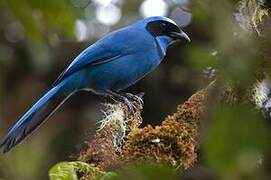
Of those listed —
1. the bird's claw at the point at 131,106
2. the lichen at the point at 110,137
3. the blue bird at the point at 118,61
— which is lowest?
the blue bird at the point at 118,61

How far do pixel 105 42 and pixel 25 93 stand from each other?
41.0 inches

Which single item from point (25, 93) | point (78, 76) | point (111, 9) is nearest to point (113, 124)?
point (78, 76)

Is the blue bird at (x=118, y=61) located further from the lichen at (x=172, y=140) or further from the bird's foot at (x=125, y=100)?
the lichen at (x=172, y=140)

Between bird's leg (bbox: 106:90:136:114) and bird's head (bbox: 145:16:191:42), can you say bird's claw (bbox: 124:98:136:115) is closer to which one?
bird's leg (bbox: 106:90:136:114)

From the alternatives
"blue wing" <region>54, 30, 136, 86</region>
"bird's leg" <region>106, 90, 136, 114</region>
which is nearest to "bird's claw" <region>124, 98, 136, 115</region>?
"bird's leg" <region>106, 90, 136, 114</region>

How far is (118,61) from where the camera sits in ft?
13.6

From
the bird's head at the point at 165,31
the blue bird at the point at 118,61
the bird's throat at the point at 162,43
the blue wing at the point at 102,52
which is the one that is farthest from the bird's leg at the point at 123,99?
the bird's head at the point at 165,31

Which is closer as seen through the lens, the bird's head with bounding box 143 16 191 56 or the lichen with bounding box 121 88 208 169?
the lichen with bounding box 121 88 208 169

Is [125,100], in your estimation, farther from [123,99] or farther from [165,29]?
[165,29]

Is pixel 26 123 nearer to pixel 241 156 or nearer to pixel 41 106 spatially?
pixel 41 106

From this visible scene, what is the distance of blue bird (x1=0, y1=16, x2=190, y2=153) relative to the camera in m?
3.96

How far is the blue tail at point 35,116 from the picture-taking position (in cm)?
307

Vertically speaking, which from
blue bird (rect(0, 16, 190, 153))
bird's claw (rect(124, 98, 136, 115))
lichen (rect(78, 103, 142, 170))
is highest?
lichen (rect(78, 103, 142, 170))

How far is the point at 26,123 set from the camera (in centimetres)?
336
